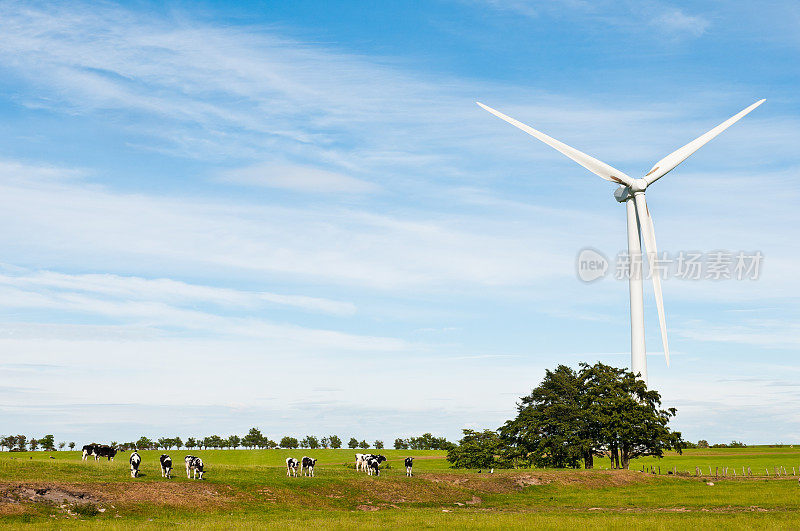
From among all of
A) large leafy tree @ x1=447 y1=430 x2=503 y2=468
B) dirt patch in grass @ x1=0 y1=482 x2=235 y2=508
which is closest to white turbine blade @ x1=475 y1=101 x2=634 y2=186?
large leafy tree @ x1=447 y1=430 x2=503 y2=468

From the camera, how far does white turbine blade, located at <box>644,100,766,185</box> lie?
78.8 meters

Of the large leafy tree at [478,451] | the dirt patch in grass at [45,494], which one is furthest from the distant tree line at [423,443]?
the dirt patch in grass at [45,494]

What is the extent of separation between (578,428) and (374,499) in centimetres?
3428

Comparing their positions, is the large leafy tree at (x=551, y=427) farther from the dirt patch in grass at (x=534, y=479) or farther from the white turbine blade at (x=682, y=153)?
the white turbine blade at (x=682, y=153)

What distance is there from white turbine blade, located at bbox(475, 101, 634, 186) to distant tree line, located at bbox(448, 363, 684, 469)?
20.6m

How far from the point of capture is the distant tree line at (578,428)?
7481 cm

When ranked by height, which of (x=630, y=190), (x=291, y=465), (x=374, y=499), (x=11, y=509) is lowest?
(x=11, y=509)

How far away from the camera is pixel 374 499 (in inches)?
1897

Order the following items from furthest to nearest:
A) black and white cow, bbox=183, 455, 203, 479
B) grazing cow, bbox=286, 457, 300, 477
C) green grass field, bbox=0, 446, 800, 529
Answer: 1. grazing cow, bbox=286, 457, 300, 477
2. black and white cow, bbox=183, 455, 203, 479
3. green grass field, bbox=0, 446, 800, 529

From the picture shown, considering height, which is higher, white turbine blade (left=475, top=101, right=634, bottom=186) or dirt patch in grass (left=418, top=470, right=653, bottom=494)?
white turbine blade (left=475, top=101, right=634, bottom=186)

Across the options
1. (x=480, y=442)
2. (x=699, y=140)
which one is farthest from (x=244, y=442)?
(x=699, y=140)

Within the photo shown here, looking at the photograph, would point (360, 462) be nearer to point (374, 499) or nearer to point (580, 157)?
point (374, 499)

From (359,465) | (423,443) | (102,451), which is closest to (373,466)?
(359,465)

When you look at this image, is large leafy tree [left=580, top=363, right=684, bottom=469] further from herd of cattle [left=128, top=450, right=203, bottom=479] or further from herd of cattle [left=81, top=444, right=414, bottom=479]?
herd of cattle [left=128, top=450, right=203, bottom=479]
